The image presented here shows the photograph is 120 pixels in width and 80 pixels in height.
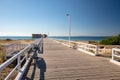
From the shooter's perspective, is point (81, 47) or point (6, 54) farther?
point (81, 47)

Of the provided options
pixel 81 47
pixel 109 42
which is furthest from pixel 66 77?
pixel 109 42

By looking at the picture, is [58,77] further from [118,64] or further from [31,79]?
[118,64]

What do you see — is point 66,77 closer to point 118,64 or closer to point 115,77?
point 115,77

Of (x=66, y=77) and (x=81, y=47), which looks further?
(x=81, y=47)

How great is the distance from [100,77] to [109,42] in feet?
66.9

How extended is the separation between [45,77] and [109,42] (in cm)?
2115

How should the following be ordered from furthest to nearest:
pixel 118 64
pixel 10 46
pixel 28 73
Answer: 1. pixel 10 46
2. pixel 118 64
3. pixel 28 73

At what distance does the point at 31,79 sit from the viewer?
584 cm

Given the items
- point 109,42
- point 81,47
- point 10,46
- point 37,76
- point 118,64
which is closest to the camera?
point 37,76

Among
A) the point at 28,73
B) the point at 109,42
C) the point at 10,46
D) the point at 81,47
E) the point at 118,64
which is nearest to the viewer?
the point at 28,73

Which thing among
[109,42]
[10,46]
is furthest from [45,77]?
[109,42]

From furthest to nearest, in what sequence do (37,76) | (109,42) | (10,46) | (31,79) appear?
(109,42), (10,46), (37,76), (31,79)

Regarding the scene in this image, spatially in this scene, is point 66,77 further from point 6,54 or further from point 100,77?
point 6,54

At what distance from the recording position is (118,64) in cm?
857
